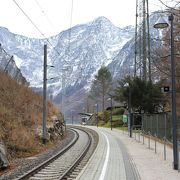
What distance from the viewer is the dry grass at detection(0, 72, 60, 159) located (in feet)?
90.4

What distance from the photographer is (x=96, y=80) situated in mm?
146125

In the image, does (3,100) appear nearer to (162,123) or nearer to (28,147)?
(28,147)

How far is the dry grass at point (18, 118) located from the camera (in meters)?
27.5

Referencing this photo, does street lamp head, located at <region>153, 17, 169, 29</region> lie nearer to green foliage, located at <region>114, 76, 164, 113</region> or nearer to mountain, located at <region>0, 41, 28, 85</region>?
mountain, located at <region>0, 41, 28, 85</region>

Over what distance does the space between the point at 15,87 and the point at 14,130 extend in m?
12.6

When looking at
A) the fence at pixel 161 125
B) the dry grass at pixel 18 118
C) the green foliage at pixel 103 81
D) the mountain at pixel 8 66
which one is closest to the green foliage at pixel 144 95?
the fence at pixel 161 125

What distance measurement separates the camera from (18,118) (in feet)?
112

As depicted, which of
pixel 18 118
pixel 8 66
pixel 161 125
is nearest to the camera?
pixel 18 118

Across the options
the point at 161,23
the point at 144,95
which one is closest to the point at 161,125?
the point at 161,23

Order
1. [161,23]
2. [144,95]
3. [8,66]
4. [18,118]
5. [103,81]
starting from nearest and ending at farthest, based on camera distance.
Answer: [161,23], [18,118], [8,66], [144,95], [103,81]

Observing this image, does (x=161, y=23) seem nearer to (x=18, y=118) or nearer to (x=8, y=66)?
(x=18, y=118)

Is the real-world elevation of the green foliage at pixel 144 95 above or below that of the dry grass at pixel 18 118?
above

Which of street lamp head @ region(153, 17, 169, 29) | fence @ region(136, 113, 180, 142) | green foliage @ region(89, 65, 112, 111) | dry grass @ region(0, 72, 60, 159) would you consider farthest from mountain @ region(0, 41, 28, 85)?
green foliage @ region(89, 65, 112, 111)

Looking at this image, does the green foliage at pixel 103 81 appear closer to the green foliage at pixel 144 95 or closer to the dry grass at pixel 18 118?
the green foliage at pixel 144 95
